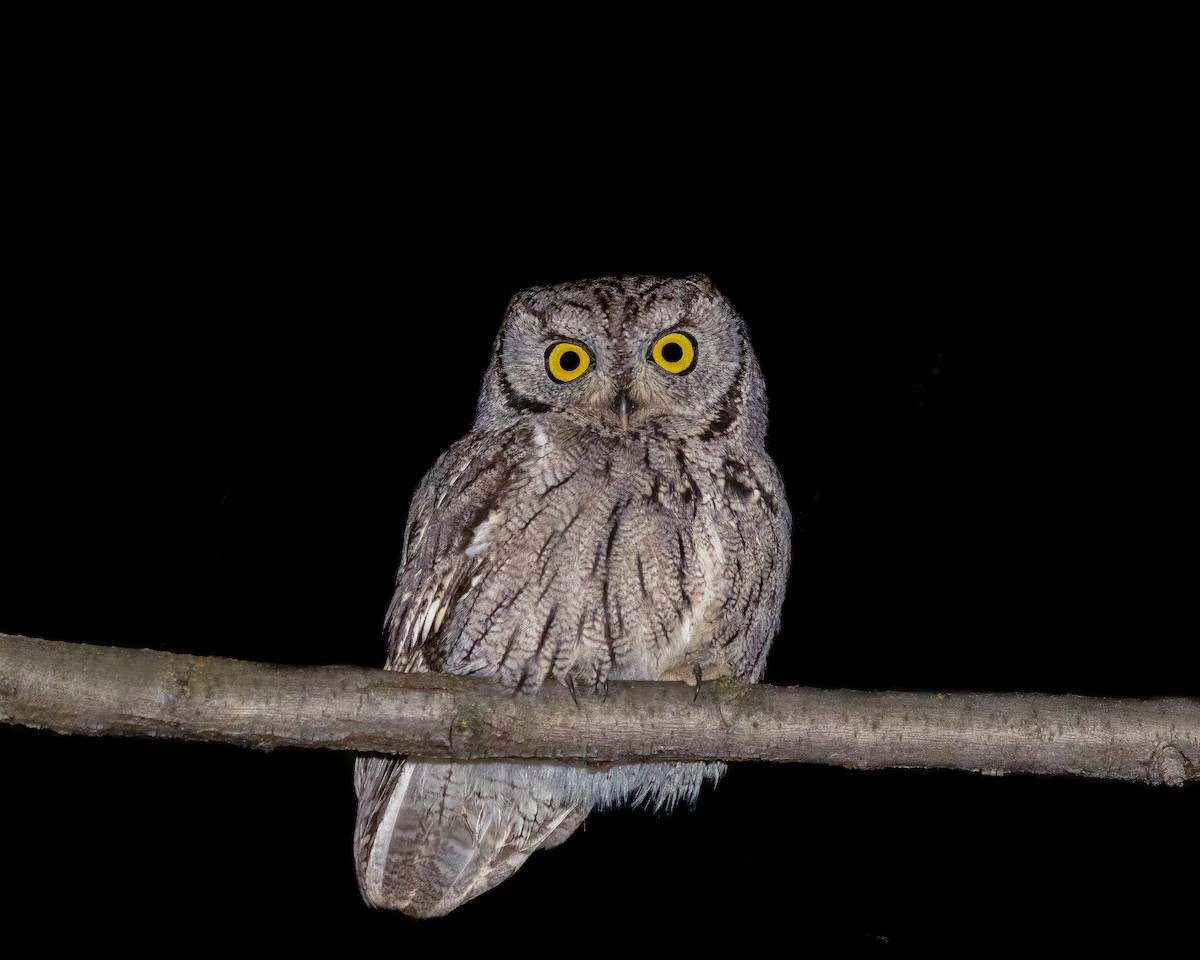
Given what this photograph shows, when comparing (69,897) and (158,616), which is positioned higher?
(158,616)

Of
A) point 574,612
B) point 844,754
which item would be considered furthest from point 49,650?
point 844,754

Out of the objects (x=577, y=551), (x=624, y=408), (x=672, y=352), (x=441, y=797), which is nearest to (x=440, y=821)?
(x=441, y=797)

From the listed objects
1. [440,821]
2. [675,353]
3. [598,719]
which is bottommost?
[440,821]

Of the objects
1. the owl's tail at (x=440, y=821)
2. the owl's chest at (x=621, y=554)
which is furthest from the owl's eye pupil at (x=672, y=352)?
the owl's tail at (x=440, y=821)

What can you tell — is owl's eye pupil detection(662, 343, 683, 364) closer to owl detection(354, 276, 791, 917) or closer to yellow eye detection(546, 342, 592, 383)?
owl detection(354, 276, 791, 917)

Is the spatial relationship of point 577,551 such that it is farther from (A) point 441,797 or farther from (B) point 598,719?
(A) point 441,797

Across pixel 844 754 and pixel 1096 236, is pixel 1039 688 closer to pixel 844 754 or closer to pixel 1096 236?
pixel 1096 236

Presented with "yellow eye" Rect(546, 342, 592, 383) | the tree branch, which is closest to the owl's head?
"yellow eye" Rect(546, 342, 592, 383)
